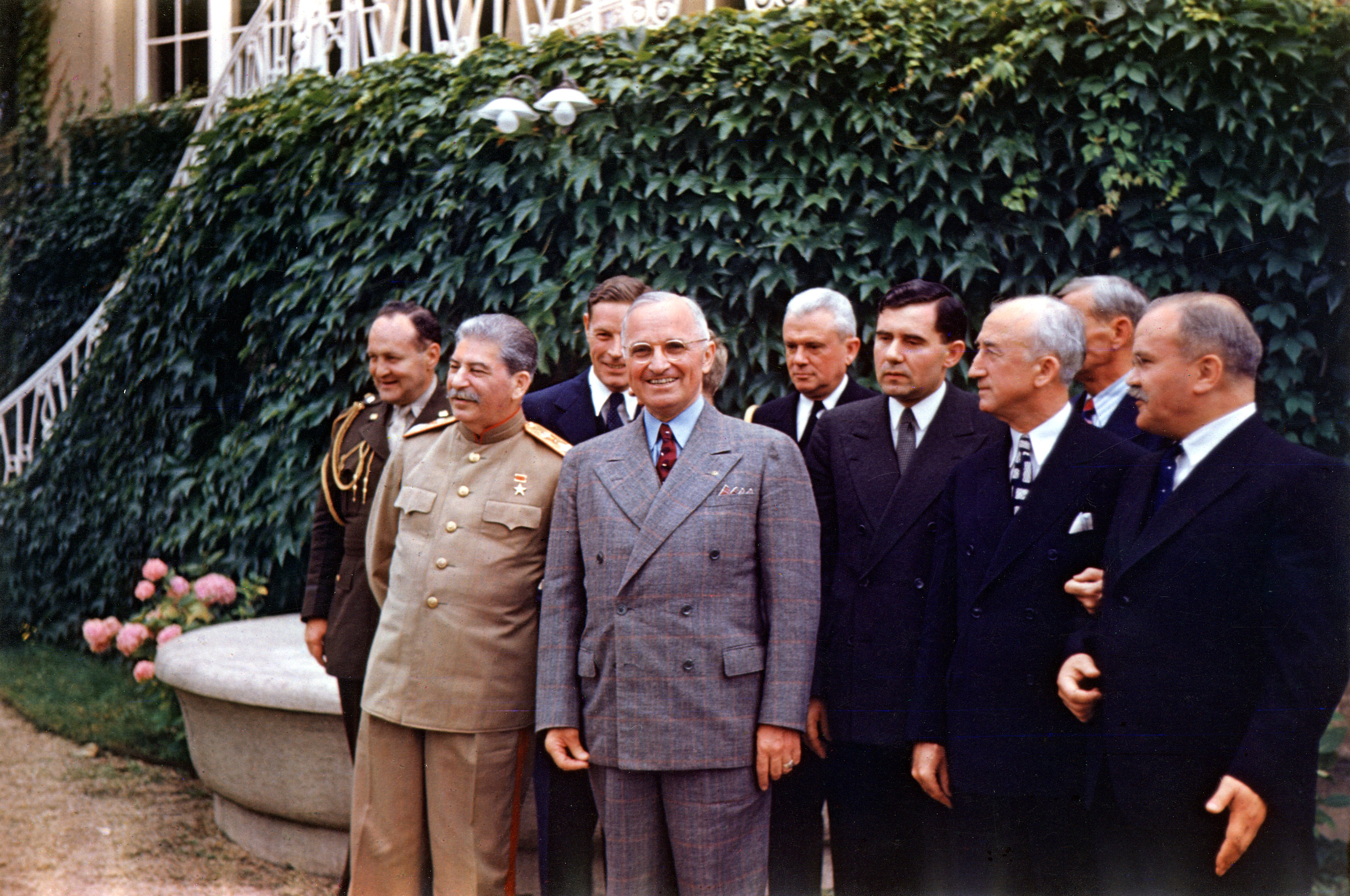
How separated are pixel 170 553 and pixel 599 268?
3390 mm

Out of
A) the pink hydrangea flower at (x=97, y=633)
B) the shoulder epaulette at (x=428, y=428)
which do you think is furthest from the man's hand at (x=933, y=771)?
the pink hydrangea flower at (x=97, y=633)

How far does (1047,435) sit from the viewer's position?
266cm

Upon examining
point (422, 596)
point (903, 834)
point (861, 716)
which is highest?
point (422, 596)

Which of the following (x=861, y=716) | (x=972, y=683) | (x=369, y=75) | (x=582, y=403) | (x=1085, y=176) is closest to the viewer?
(x=972, y=683)

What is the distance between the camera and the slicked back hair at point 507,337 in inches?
118

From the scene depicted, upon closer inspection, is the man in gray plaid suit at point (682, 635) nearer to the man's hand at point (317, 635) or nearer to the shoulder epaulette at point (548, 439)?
the shoulder epaulette at point (548, 439)

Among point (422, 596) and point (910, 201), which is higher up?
point (910, 201)

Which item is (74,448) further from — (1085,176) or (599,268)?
(1085,176)

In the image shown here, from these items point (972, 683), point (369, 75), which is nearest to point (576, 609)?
point (972, 683)

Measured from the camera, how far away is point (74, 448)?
684 centimetres

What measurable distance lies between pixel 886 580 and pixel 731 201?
235cm

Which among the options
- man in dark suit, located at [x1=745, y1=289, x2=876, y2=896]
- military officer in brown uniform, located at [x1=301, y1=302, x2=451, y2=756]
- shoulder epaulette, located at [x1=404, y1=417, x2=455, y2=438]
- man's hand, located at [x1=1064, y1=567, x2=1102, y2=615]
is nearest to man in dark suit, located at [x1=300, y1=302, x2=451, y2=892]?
military officer in brown uniform, located at [x1=301, y1=302, x2=451, y2=756]

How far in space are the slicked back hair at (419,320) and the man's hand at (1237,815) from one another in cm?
267

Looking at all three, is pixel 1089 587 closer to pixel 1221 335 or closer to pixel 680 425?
pixel 1221 335
